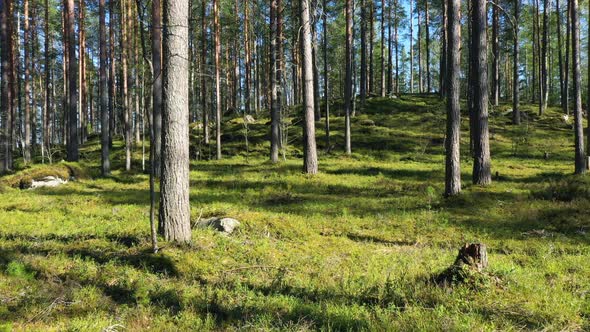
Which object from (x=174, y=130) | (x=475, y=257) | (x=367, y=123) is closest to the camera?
(x=475, y=257)

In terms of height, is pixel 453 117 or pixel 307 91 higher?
pixel 307 91

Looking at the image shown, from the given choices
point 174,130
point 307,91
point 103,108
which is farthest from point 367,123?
point 174,130

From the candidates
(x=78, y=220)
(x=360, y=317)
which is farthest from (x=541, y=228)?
(x=78, y=220)

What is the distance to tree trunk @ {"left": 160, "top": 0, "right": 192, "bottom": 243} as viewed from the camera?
6.80 meters

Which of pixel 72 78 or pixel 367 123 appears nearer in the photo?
pixel 72 78

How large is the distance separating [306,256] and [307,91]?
9.18 m

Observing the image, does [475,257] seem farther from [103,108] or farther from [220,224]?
[103,108]

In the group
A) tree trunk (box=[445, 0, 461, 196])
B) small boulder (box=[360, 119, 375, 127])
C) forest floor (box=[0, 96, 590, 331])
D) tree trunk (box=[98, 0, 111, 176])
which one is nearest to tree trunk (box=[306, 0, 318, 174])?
forest floor (box=[0, 96, 590, 331])

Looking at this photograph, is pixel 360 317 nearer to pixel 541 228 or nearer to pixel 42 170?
pixel 541 228

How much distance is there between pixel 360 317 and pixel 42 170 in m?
16.7

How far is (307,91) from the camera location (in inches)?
589

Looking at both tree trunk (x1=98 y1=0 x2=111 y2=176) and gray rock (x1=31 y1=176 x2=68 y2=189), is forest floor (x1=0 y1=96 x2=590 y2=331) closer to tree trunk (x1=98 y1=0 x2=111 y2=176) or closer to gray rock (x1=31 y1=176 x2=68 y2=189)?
gray rock (x1=31 y1=176 x2=68 y2=189)

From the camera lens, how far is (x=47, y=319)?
168 inches

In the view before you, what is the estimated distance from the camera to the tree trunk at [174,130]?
6805 mm
